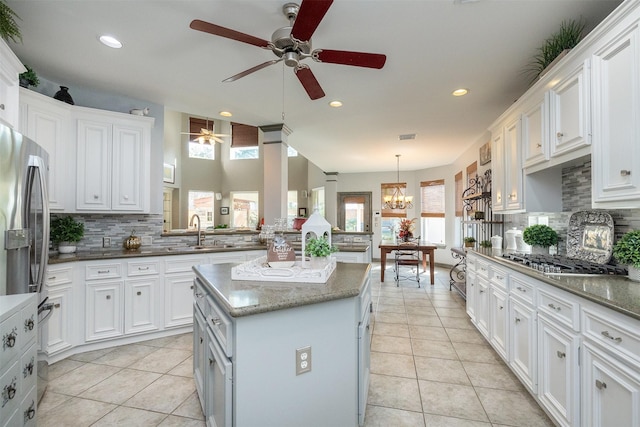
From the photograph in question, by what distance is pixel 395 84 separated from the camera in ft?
9.56

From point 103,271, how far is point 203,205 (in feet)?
23.9

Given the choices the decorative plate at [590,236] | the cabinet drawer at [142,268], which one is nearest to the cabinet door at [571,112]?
the decorative plate at [590,236]

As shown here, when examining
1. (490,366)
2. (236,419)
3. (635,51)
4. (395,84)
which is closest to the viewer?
(236,419)

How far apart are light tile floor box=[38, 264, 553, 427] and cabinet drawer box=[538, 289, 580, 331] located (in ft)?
2.45

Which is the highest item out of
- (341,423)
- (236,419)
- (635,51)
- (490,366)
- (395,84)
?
(395,84)

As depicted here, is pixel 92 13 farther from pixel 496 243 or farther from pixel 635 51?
pixel 496 243

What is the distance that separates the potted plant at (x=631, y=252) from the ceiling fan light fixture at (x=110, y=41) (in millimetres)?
3694

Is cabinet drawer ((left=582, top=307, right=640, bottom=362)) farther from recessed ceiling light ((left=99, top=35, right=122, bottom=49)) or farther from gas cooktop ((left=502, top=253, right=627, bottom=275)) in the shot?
recessed ceiling light ((left=99, top=35, right=122, bottom=49))

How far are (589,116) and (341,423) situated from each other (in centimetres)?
230

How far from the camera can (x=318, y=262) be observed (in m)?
1.81

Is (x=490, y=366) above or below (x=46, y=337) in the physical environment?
below

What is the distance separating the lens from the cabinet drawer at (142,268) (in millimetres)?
2875

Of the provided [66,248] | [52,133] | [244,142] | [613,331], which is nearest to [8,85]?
[52,133]

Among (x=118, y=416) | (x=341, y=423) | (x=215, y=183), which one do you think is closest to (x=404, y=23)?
(x=341, y=423)
